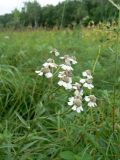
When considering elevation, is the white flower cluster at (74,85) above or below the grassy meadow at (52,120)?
above

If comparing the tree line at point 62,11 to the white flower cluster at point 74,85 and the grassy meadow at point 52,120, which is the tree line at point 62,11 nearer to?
the grassy meadow at point 52,120

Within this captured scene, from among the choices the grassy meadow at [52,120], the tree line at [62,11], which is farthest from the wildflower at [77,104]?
the tree line at [62,11]

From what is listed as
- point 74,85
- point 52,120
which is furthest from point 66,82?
point 52,120

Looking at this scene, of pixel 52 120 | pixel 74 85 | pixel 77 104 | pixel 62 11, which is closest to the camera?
pixel 77 104

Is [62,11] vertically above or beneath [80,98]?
above

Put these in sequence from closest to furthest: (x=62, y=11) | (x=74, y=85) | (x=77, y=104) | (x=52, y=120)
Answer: (x=77, y=104) → (x=74, y=85) → (x=52, y=120) → (x=62, y=11)

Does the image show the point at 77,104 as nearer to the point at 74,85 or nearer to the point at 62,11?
the point at 74,85

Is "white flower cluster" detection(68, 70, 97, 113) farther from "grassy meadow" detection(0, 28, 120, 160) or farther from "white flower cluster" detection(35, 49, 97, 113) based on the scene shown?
"grassy meadow" detection(0, 28, 120, 160)

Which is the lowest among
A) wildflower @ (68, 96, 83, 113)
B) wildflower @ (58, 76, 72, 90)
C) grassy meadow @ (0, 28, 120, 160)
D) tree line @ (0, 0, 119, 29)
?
grassy meadow @ (0, 28, 120, 160)

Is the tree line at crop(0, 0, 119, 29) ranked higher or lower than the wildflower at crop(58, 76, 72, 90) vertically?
higher

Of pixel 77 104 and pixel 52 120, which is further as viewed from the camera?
pixel 52 120

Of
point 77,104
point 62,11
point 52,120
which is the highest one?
point 62,11

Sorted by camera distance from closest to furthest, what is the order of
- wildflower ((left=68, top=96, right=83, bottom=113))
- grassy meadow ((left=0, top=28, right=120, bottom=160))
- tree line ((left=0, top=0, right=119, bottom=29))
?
wildflower ((left=68, top=96, right=83, bottom=113)), grassy meadow ((left=0, top=28, right=120, bottom=160)), tree line ((left=0, top=0, right=119, bottom=29))

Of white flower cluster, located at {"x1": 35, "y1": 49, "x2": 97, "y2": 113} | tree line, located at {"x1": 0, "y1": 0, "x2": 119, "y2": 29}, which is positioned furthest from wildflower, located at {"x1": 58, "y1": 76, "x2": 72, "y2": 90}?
tree line, located at {"x1": 0, "y1": 0, "x2": 119, "y2": 29}
